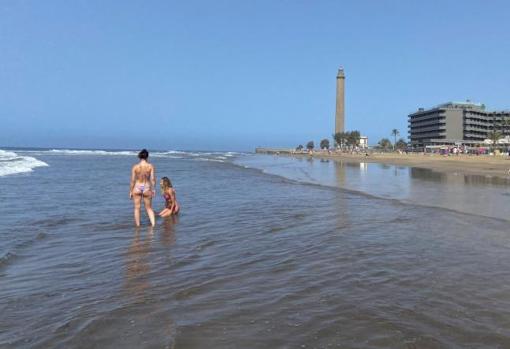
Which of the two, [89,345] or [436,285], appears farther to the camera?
[436,285]

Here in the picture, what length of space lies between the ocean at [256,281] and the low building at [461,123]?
471ft

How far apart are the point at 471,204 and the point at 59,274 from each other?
11554mm

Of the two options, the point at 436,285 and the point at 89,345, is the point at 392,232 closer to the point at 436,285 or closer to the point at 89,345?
the point at 436,285

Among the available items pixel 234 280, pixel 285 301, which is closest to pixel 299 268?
pixel 234 280

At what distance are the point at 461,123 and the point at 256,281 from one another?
15568cm

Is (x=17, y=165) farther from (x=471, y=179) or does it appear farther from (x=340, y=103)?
(x=340, y=103)

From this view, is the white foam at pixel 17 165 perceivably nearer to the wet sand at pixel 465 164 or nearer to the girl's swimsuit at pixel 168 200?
the girl's swimsuit at pixel 168 200

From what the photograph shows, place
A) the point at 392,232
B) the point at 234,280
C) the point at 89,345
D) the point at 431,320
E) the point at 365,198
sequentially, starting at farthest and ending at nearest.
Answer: the point at 365,198 < the point at 392,232 < the point at 234,280 < the point at 431,320 < the point at 89,345

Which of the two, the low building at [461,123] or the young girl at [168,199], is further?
the low building at [461,123]

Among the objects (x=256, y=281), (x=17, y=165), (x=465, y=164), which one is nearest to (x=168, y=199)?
(x=256, y=281)

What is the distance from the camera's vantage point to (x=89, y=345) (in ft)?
12.3

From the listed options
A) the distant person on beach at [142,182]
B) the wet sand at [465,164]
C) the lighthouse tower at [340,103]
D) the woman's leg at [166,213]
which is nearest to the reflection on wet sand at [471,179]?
the wet sand at [465,164]

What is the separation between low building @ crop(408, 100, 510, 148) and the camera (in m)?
145

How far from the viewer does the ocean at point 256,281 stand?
3963 millimetres
